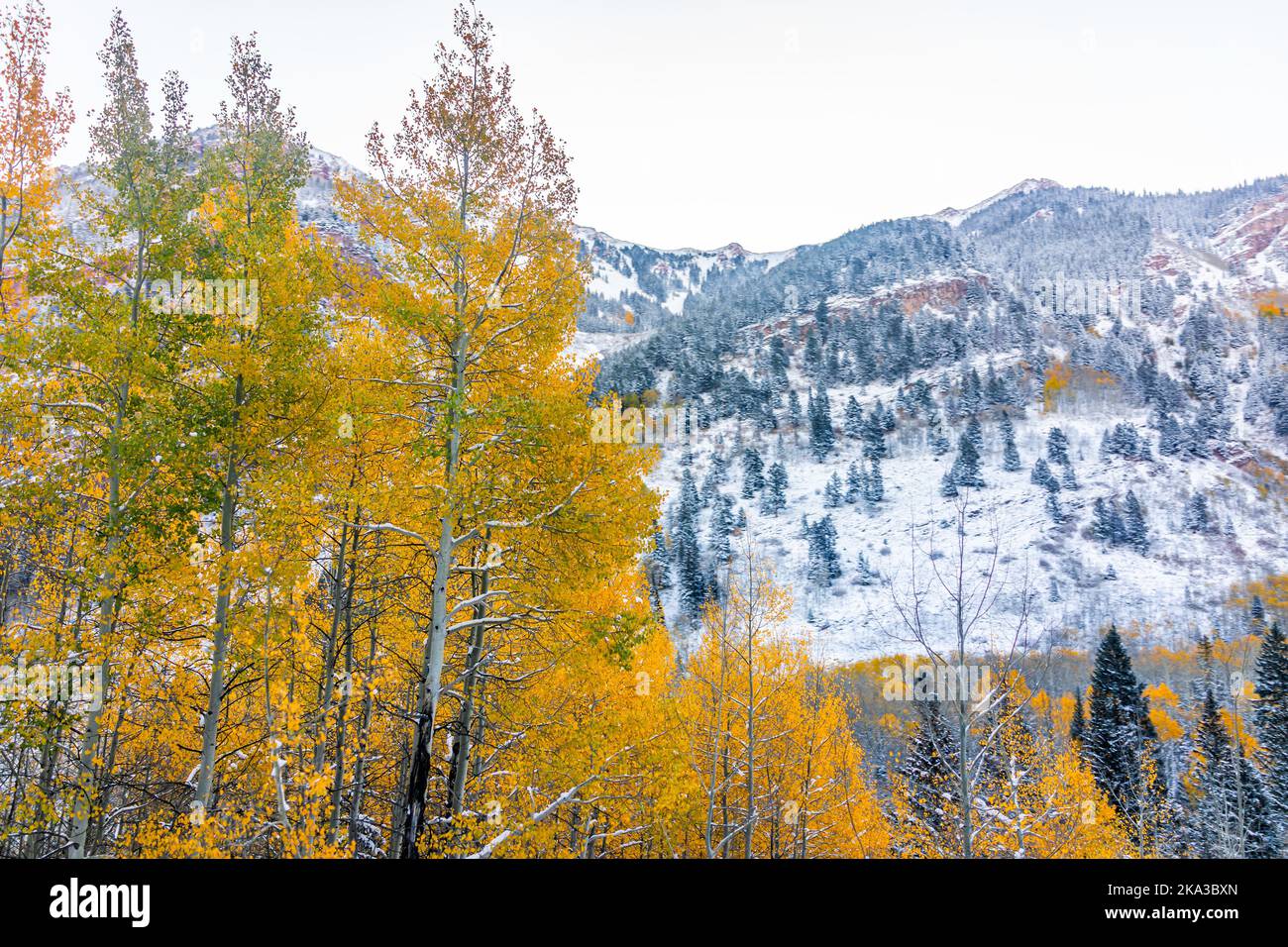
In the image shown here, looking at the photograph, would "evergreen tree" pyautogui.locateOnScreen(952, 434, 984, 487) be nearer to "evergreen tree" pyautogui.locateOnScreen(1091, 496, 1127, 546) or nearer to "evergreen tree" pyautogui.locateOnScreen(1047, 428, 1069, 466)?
"evergreen tree" pyautogui.locateOnScreen(1047, 428, 1069, 466)

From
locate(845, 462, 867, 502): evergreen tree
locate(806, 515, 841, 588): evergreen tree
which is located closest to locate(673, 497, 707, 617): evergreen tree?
locate(806, 515, 841, 588): evergreen tree

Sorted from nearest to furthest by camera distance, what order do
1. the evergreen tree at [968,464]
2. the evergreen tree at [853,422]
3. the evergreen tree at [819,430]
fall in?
the evergreen tree at [968,464] → the evergreen tree at [819,430] → the evergreen tree at [853,422]

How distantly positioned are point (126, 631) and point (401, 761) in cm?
673

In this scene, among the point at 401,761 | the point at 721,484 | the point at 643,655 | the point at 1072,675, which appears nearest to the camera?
the point at 401,761

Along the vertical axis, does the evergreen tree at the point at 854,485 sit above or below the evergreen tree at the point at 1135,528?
above

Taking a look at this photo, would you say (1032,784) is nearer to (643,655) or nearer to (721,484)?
(643,655)

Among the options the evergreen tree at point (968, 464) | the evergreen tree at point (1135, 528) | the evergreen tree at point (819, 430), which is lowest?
the evergreen tree at point (1135, 528)

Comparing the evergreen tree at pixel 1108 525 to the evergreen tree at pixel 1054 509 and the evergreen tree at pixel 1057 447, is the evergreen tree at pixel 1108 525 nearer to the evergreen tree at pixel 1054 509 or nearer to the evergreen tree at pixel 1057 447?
the evergreen tree at pixel 1054 509

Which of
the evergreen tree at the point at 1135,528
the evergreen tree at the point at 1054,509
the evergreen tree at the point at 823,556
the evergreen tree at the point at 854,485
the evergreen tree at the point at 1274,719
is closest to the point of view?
the evergreen tree at the point at 1274,719

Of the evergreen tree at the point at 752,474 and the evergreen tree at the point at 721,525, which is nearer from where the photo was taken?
the evergreen tree at the point at 721,525

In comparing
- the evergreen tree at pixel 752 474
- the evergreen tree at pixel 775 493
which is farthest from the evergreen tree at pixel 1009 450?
the evergreen tree at pixel 752 474
